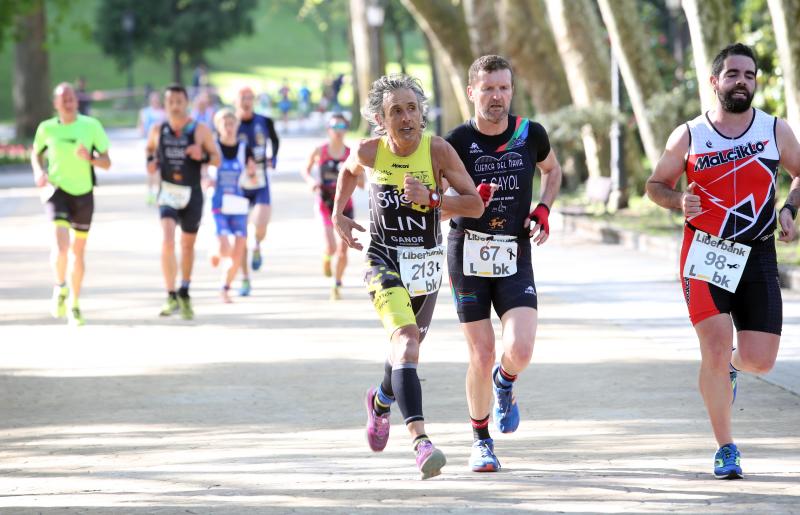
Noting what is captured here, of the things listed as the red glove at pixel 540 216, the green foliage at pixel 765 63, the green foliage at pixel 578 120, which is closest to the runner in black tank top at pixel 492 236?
the red glove at pixel 540 216

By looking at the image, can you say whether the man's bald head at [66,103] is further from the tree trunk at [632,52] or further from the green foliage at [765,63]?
→ the green foliage at [765,63]

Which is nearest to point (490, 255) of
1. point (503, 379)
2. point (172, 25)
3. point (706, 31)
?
point (503, 379)

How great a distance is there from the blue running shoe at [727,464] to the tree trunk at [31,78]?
45252 mm

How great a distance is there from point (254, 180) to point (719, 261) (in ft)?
28.5

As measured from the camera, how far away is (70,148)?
13.0m

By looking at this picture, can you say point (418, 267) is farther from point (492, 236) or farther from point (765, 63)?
point (765, 63)

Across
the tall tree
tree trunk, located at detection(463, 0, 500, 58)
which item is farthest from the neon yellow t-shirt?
the tall tree

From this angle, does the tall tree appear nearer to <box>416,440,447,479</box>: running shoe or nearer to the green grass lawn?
the green grass lawn

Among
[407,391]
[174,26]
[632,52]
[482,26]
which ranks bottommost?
[407,391]

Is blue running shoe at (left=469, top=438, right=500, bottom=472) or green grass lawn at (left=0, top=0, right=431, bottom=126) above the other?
green grass lawn at (left=0, top=0, right=431, bottom=126)

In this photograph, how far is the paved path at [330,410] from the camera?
649 centimetres

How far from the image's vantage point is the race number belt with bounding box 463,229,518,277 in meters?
7.19

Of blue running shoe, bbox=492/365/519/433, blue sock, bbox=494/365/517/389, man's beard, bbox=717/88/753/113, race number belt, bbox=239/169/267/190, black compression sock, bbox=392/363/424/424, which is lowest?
blue running shoe, bbox=492/365/519/433

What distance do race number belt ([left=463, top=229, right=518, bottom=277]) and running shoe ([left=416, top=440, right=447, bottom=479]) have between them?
1.04 m
